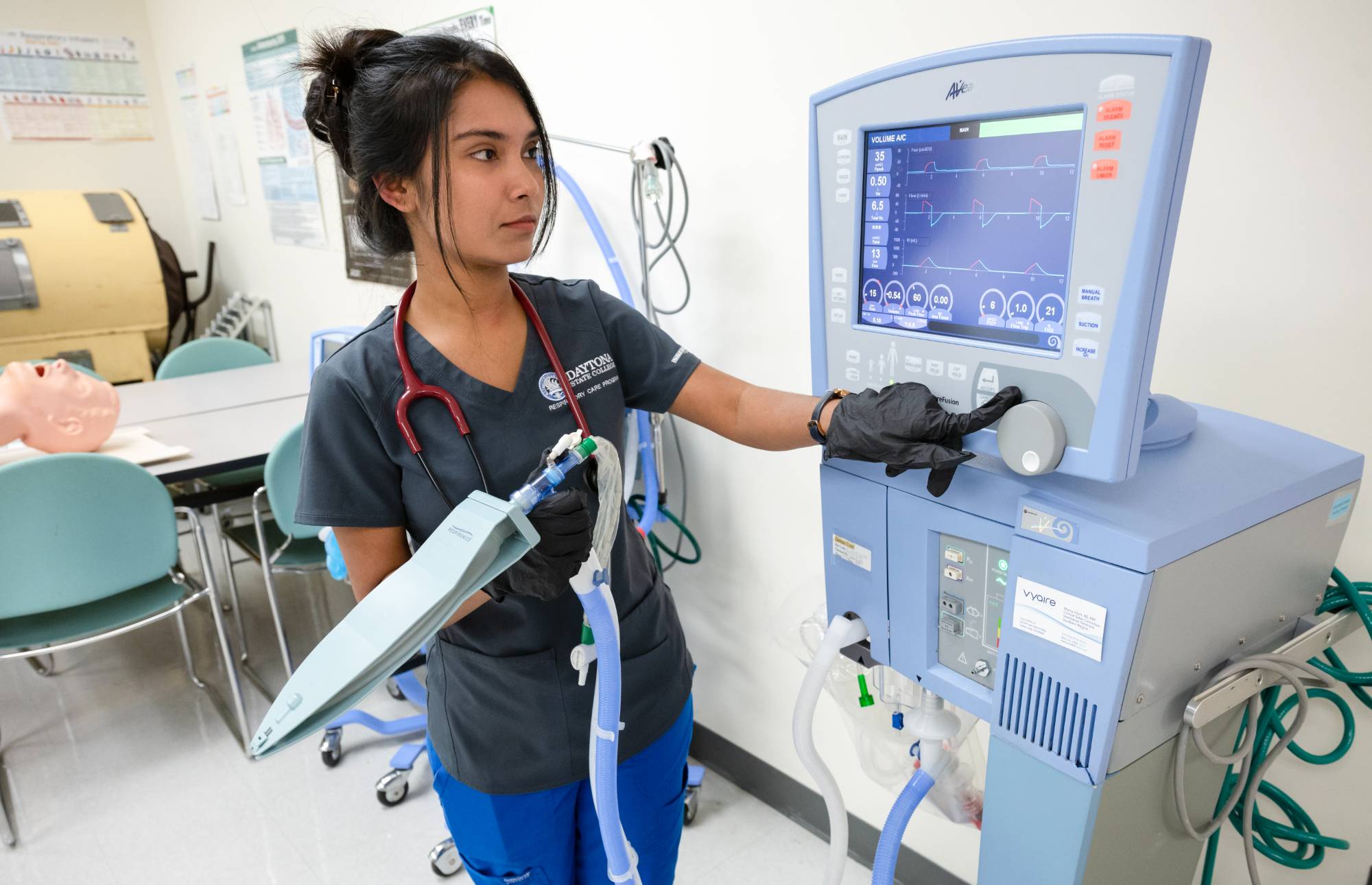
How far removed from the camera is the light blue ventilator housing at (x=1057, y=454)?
686 mm

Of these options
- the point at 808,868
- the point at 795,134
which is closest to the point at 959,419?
the point at 795,134

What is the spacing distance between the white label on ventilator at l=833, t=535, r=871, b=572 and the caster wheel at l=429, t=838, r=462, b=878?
4.16ft

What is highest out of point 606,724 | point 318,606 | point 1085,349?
point 1085,349

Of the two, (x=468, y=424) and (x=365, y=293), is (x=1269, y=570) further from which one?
(x=365, y=293)

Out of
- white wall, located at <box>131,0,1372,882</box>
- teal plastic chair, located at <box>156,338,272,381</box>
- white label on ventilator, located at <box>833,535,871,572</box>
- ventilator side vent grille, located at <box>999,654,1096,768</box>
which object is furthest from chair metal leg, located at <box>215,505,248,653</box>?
ventilator side vent grille, located at <box>999,654,1096,768</box>

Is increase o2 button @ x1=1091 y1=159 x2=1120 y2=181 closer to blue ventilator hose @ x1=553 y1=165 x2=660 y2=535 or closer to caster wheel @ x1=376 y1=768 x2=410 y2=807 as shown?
blue ventilator hose @ x1=553 y1=165 x2=660 y2=535

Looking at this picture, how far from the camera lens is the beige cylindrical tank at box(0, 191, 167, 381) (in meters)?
3.70

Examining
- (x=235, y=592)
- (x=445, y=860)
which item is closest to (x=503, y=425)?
(x=445, y=860)

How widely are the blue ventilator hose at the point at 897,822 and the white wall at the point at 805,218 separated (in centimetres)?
45

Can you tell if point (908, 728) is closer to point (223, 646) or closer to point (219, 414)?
point (223, 646)

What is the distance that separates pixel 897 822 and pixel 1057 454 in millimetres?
481

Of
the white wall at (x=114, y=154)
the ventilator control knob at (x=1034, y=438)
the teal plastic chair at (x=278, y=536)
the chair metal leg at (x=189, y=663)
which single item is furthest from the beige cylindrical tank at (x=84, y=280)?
the ventilator control knob at (x=1034, y=438)

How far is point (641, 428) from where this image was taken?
71.9 inches

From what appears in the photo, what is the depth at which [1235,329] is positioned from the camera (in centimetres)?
108
